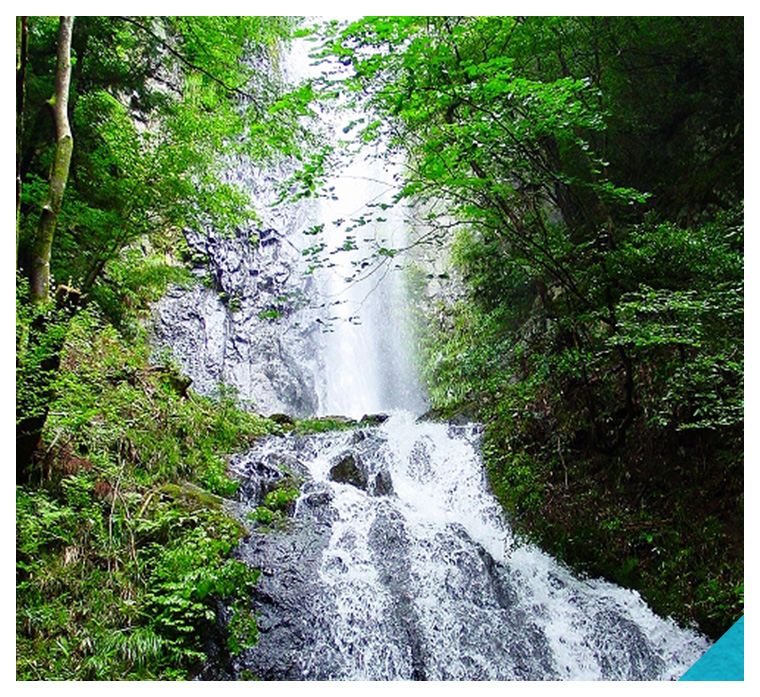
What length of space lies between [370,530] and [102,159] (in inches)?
160

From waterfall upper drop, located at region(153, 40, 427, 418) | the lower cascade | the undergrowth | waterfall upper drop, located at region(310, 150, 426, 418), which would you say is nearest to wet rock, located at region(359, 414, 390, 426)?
waterfall upper drop, located at region(153, 40, 427, 418)

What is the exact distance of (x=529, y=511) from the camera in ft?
14.0

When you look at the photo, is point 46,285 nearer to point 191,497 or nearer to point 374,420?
point 191,497

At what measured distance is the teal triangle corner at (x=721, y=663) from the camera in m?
3.00

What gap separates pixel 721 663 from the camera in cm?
302

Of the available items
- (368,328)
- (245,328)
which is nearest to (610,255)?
(245,328)

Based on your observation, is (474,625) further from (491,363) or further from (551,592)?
(491,363)

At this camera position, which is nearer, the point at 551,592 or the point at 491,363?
the point at 551,592

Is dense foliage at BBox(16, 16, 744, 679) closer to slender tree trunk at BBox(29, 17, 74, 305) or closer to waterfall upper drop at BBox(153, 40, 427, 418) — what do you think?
slender tree trunk at BBox(29, 17, 74, 305)
